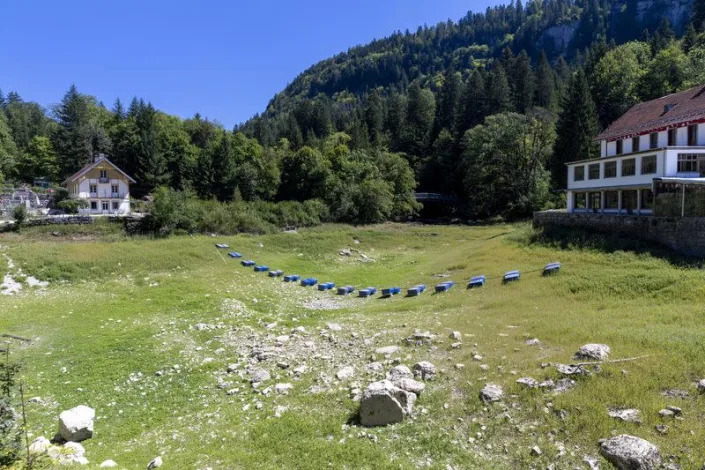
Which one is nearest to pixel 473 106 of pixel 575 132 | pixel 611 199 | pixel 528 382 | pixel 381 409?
pixel 575 132

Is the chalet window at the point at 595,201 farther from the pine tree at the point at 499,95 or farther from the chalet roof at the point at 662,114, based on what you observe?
the pine tree at the point at 499,95

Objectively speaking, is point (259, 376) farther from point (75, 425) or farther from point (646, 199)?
point (646, 199)

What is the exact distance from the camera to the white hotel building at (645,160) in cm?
3108

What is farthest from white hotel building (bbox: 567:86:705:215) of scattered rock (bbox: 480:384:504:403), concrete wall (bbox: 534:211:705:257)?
scattered rock (bbox: 480:384:504:403)

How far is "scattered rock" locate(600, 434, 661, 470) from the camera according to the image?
25.4 feet

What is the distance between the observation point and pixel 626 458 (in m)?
7.84

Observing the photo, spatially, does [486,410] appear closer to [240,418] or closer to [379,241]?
[240,418]

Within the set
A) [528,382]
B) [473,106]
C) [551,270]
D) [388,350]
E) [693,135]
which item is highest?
[473,106]

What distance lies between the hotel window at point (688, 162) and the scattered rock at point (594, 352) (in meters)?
26.8

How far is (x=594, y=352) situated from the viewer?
11953 mm

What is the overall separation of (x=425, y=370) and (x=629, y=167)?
31.6 meters

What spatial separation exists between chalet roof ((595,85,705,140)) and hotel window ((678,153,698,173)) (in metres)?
4.31

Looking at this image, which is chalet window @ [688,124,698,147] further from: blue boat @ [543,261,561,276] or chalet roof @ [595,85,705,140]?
blue boat @ [543,261,561,276]

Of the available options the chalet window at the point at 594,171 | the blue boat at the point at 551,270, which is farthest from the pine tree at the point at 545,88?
the blue boat at the point at 551,270
